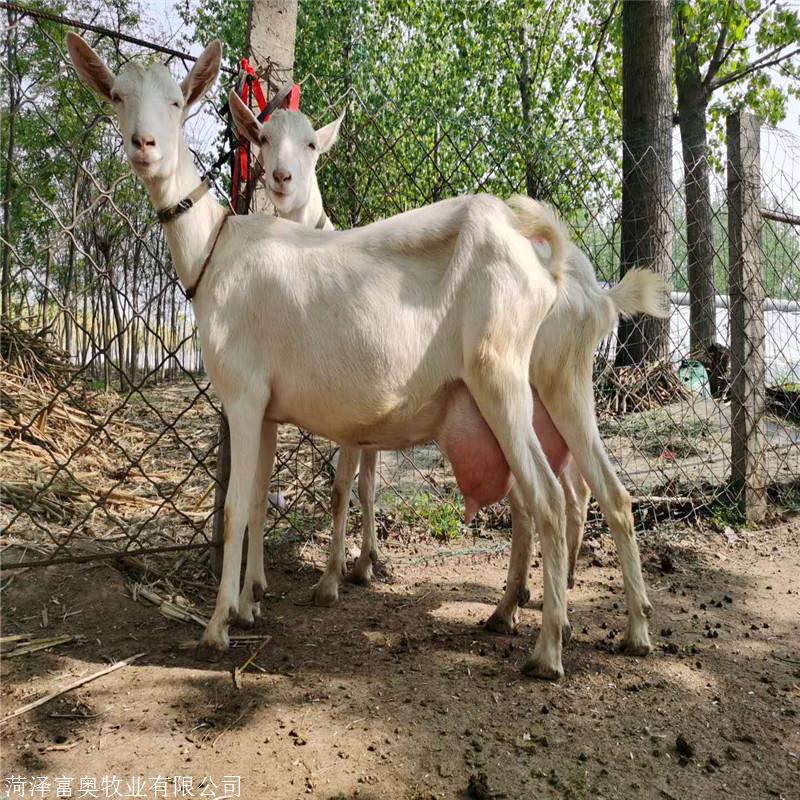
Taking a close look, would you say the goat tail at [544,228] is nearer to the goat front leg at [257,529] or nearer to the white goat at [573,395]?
the white goat at [573,395]

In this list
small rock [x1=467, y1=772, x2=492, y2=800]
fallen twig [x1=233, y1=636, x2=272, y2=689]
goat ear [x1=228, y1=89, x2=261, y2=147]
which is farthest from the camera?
goat ear [x1=228, y1=89, x2=261, y2=147]

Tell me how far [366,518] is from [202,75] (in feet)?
7.23

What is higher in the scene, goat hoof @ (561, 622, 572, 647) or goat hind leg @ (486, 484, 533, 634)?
goat hind leg @ (486, 484, 533, 634)

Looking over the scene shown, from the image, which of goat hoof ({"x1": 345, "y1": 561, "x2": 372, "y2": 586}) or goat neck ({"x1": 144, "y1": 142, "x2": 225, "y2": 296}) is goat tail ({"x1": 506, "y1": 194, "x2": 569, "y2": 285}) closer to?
goat neck ({"x1": 144, "y1": 142, "x2": 225, "y2": 296})

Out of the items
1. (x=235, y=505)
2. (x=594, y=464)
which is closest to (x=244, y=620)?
(x=235, y=505)

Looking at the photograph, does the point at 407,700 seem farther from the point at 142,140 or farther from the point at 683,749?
the point at 142,140

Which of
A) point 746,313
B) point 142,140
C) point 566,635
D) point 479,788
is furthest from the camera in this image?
point 746,313

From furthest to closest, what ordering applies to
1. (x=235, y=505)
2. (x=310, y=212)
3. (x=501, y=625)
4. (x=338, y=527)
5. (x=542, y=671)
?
(x=310, y=212)
(x=338, y=527)
(x=501, y=625)
(x=235, y=505)
(x=542, y=671)

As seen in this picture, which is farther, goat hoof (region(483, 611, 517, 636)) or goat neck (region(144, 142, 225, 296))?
goat hoof (region(483, 611, 517, 636))

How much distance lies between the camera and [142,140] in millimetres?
2635

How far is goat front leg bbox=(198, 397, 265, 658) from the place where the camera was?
2.81 metres

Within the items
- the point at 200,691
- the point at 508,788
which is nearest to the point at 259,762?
the point at 200,691

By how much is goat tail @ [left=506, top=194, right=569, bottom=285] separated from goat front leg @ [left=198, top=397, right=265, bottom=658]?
128 centimetres

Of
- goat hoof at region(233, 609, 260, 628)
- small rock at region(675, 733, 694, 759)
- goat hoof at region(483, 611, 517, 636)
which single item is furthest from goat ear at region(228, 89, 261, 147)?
small rock at region(675, 733, 694, 759)
